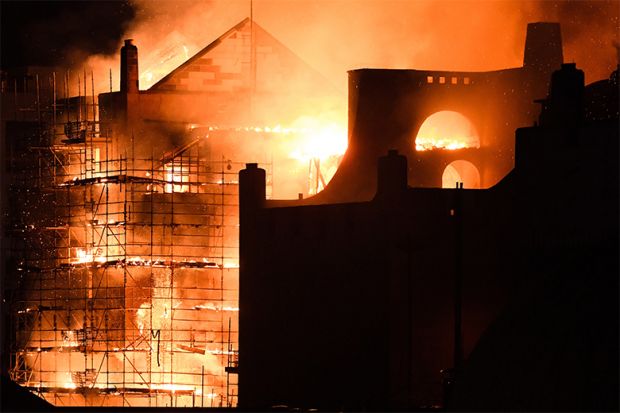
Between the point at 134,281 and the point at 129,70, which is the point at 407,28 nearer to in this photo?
the point at 129,70

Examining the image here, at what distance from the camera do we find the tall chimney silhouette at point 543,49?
35766mm

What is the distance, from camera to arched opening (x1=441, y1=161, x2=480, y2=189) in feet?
119

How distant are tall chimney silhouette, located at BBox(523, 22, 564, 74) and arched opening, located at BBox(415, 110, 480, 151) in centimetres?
189

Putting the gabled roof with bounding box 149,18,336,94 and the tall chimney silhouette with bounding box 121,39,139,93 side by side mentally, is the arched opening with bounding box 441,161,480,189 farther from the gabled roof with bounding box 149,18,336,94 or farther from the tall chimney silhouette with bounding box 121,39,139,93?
the tall chimney silhouette with bounding box 121,39,139,93

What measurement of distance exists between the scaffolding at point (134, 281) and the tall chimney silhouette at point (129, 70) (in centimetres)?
110

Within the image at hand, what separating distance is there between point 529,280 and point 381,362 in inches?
158

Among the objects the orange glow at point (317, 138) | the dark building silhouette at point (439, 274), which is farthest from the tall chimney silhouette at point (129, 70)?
the dark building silhouette at point (439, 274)

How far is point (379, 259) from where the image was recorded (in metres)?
30.6

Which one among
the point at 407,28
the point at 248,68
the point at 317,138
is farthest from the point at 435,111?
the point at 407,28

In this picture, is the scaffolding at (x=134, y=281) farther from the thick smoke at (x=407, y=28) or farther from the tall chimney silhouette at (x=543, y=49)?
the tall chimney silhouette at (x=543, y=49)

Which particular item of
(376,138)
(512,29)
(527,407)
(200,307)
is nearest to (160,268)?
(200,307)

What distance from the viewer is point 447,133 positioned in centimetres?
3769

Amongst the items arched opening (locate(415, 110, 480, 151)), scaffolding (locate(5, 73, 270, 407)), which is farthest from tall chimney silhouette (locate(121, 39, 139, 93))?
arched opening (locate(415, 110, 480, 151))

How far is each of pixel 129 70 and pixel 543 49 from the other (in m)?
9.85
